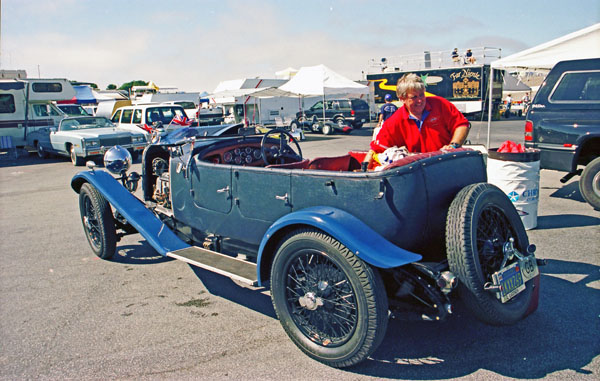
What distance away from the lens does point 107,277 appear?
14.7 ft

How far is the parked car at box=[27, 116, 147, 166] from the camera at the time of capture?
1289cm

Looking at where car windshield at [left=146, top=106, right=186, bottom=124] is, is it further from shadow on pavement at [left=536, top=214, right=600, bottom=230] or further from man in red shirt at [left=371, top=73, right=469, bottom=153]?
man in red shirt at [left=371, top=73, right=469, bottom=153]

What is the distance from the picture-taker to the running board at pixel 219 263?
324 cm

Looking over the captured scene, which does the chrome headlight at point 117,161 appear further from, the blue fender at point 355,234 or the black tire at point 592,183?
the black tire at point 592,183

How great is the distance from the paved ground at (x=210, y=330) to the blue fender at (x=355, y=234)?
727mm

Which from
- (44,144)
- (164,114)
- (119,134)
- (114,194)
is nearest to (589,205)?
(114,194)

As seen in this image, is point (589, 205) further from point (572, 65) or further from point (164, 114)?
point (164, 114)

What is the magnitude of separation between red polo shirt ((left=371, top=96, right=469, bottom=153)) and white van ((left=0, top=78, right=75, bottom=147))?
16762 mm

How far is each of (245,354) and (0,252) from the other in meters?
4.02

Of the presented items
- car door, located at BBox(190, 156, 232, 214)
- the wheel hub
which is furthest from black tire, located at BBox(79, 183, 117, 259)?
the wheel hub

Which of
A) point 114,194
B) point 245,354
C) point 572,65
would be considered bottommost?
point 245,354

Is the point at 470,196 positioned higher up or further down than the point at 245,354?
higher up

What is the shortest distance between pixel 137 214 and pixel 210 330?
1.67 metres

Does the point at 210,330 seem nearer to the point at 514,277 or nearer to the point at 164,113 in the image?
the point at 514,277
